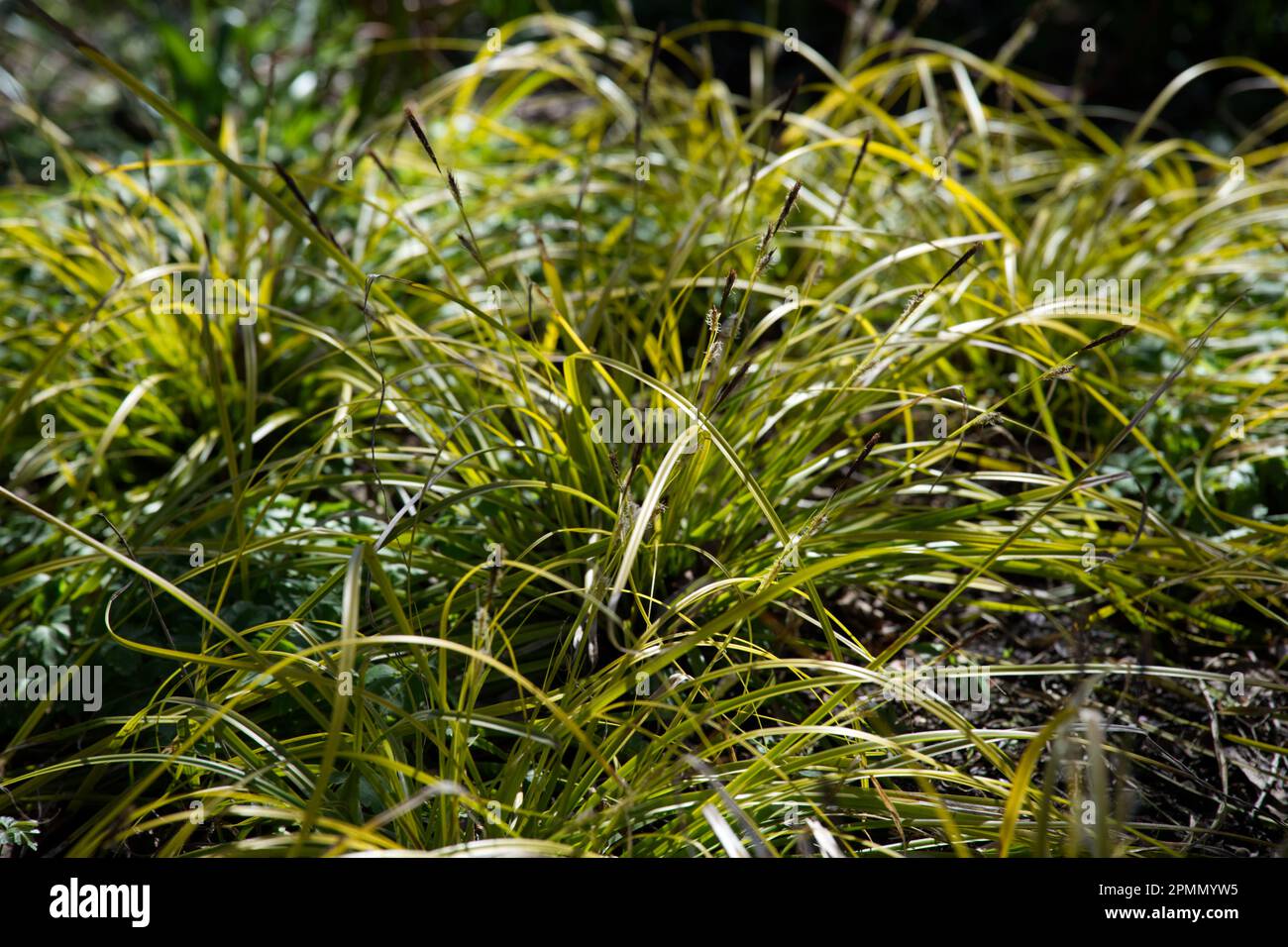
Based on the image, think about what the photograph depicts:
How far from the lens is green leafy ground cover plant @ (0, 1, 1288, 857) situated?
1.35 meters

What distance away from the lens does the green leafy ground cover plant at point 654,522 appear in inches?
53.1

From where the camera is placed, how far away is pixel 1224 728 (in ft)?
5.73

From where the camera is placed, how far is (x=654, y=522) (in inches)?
64.7

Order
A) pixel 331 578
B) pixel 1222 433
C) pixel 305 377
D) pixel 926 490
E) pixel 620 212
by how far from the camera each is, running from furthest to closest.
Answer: pixel 620 212 → pixel 305 377 → pixel 1222 433 → pixel 926 490 → pixel 331 578

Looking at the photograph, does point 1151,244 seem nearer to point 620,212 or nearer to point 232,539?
point 620,212

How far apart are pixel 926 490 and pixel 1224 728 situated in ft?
2.13

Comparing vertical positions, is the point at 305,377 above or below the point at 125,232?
below

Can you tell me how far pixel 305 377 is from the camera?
2240 mm
